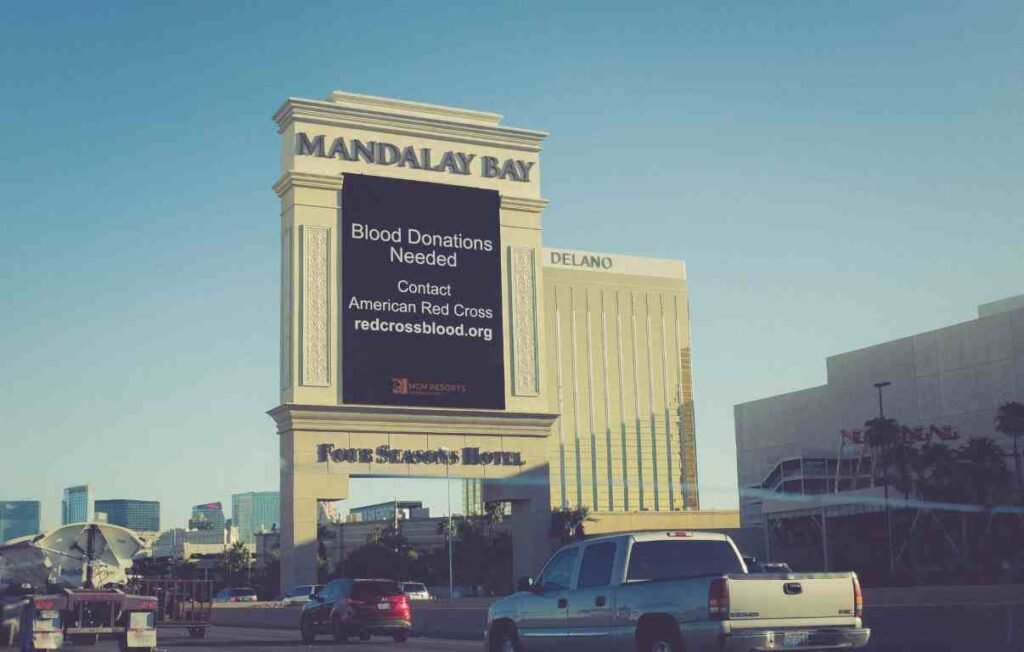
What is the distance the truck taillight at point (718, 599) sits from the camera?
14.7 meters

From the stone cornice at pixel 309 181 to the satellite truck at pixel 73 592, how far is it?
44.8m

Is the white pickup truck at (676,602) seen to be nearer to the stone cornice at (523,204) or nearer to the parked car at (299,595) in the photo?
the parked car at (299,595)

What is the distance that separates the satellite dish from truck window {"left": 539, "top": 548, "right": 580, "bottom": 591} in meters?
10.5

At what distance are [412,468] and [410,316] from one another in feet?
28.3

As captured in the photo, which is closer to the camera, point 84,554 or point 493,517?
point 84,554

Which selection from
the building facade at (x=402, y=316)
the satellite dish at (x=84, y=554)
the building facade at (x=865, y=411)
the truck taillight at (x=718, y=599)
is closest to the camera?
the truck taillight at (x=718, y=599)

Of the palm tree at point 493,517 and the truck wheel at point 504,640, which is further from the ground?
the palm tree at point 493,517

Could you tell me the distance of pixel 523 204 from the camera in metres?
75.6

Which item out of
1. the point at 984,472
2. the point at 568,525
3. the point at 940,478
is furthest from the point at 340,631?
the point at 568,525

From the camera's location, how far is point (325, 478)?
70250mm

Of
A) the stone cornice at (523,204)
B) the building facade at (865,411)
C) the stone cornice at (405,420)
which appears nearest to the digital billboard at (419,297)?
the stone cornice at (405,420)

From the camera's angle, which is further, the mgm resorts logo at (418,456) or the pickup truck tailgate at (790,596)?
the mgm resorts logo at (418,456)

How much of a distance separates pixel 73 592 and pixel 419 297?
1886 inches

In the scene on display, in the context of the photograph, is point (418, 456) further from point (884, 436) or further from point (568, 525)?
point (884, 436)
